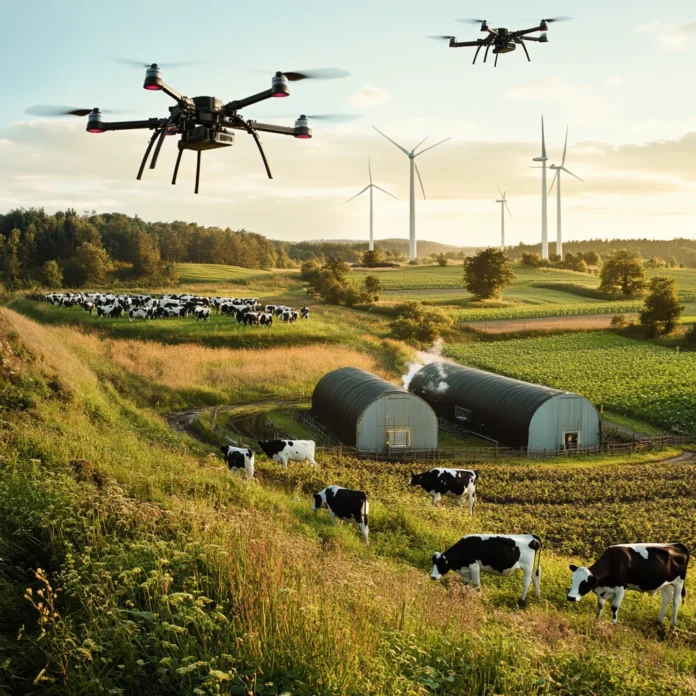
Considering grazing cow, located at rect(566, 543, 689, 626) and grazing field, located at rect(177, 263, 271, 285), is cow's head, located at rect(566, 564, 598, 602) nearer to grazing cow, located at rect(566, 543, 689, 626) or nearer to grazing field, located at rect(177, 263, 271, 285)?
grazing cow, located at rect(566, 543, 689, 626)

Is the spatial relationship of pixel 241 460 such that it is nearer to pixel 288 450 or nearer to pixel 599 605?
pixel 288 450

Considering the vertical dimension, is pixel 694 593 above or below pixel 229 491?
below

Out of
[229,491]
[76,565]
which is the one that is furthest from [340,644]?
[229,491]

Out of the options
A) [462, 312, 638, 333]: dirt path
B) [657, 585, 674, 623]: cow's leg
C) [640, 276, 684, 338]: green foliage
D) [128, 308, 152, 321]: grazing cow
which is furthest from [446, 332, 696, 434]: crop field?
[128, 308, 152, 321]: grazing cow

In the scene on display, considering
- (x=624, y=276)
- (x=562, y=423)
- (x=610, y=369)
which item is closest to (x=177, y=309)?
(x=610, y=369)

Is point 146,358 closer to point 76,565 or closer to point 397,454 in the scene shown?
point 397,454

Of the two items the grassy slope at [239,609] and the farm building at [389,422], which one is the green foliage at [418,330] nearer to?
the farm building at [389,422]

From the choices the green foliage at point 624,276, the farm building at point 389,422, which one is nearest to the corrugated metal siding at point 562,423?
the farm building at point 389,422
